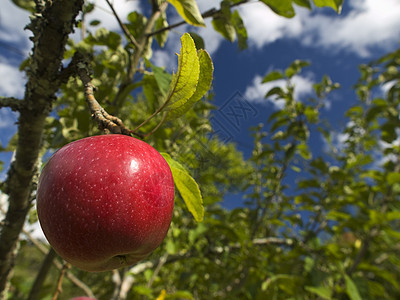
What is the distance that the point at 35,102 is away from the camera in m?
0.60

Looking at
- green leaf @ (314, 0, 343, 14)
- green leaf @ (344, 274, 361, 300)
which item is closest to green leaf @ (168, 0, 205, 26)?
green leaf @ (314, 0, 343, 14)

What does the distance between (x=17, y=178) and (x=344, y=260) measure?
2.64 m

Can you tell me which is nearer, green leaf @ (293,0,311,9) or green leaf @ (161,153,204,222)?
green leaf @ (161,153,204,222)

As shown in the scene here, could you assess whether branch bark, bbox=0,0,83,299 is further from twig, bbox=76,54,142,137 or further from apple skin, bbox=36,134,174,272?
apple skin, bbox=36,134,174,272

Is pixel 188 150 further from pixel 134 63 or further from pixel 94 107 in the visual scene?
pixel 94 107

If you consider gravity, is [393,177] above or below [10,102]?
below

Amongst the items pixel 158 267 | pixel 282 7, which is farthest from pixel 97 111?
pixel 158 267

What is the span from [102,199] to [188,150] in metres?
1.22

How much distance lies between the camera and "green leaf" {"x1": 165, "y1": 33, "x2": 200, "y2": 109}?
42 centimetres

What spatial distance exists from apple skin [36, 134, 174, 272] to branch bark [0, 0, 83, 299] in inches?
7.7

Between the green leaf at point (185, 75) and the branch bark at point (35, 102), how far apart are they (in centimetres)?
27

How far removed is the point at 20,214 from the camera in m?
0.72

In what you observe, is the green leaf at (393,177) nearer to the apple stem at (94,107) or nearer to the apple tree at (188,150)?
the apple tree at (188,150)

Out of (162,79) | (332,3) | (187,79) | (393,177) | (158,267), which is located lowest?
(158,267)
